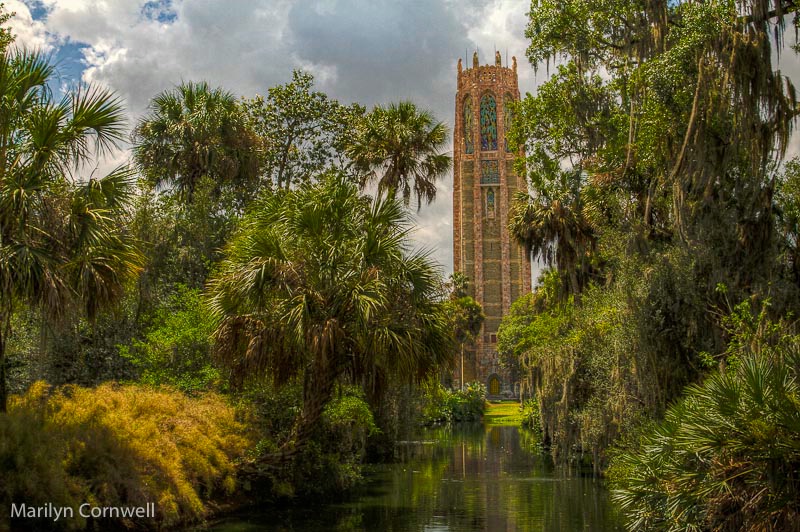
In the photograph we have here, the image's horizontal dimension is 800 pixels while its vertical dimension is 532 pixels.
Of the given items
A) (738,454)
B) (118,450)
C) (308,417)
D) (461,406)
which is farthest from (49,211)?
(461,406)

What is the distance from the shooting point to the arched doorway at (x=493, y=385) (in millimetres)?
101062

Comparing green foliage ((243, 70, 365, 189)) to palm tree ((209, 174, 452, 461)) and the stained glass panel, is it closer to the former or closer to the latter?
palm tree ((209, 174, 452, 461))

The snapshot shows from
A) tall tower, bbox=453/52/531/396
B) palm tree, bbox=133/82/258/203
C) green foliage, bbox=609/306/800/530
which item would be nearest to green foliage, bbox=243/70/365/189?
palm tree, bbox=133/82/258/203

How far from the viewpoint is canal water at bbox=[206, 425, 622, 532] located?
14969mm

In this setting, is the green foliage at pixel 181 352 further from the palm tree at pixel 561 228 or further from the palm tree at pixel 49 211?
the palm tree at pixel 561 228

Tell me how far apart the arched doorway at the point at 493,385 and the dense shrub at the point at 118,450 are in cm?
8613

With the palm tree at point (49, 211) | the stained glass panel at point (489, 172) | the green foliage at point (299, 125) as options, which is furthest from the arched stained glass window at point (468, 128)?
the palm tree at point (49, 211)

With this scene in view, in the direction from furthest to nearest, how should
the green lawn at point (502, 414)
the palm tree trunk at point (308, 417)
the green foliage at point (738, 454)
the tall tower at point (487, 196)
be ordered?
the tall tower at point (487, 196) < the green lawn at point (502, 414) < the palm tree trunk at point (308, 417) < the green foliage at point (738, 454)

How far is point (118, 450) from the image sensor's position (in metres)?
12.6

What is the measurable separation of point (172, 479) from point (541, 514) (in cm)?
749

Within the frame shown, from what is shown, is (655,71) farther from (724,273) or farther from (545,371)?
(545,371)

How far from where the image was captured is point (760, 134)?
15117mm

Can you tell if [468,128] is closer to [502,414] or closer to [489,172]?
[489,172]

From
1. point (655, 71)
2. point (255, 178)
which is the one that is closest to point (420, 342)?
point (655, 71)
